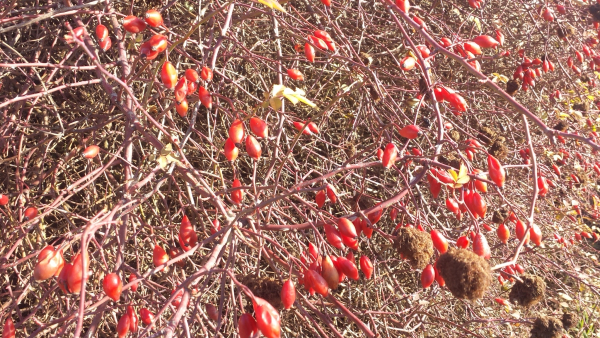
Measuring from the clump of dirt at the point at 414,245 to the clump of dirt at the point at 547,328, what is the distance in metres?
0.49

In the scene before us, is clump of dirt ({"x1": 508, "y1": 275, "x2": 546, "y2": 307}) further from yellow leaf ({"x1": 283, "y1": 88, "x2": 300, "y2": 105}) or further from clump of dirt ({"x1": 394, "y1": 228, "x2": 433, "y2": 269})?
yellow leaf ({"x1": 283, "y1": 88, "x2": 300, "y2": 105})

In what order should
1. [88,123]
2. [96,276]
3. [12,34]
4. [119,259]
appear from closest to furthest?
[119,259]
[96,276]
[12,34]
[88,123]

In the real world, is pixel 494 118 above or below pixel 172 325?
below

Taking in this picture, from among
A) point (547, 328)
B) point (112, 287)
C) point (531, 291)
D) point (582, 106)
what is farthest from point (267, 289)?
point (582, 106)

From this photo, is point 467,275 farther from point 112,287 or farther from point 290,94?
point 112,287

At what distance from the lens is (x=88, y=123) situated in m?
1.84

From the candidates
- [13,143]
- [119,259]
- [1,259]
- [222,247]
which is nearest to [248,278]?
[222,247]

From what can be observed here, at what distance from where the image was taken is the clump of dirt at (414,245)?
934 millimetres

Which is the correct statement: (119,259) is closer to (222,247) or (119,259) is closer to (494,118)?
(222,247)

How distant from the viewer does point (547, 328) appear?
46.9 inches

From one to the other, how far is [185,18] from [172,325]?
1595 millimetres

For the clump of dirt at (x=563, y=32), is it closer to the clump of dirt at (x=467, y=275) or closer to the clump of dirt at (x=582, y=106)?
the clump of dirt at (x=582, y=106)

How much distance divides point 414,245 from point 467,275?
0.14 meters

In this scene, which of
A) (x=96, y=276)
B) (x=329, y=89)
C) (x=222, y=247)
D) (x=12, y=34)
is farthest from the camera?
(x=329, y=89)
